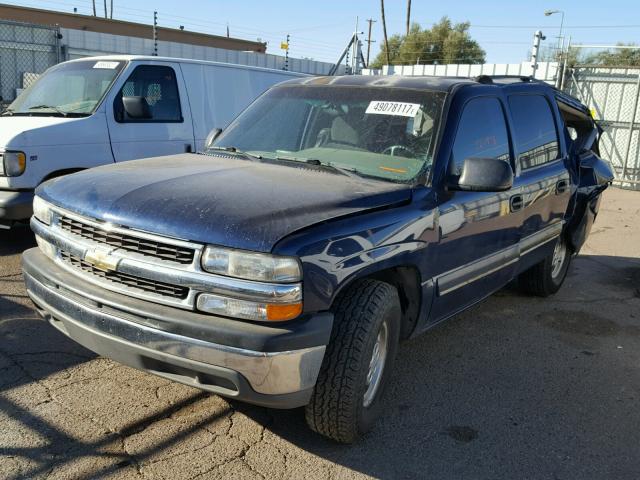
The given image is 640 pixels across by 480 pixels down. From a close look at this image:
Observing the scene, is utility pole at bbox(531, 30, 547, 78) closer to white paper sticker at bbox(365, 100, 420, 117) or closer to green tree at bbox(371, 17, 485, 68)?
white paper sticker at bbox(365, 100, 420, 117)

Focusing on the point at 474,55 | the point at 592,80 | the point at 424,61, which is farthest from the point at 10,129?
the point at 474,55

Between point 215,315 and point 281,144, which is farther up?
point 281,144

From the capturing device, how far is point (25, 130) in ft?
18.9

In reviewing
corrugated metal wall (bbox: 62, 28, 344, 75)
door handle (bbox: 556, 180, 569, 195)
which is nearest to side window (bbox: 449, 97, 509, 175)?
door handle (bbox: 556, 180, 569, 195)

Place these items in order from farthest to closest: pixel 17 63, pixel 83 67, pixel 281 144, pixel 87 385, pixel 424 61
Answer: pixel 424 61
pixel 17 63
pixel 83 67
pixel 281 144
pixel 87 385

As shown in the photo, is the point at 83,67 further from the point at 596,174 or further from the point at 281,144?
the point at 596,174

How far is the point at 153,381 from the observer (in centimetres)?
365

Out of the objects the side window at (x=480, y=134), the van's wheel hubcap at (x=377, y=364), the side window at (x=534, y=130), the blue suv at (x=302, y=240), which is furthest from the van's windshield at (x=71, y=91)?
the van's wheel hubcap at (x=377, y=364)

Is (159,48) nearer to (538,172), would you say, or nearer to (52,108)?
(52,108)

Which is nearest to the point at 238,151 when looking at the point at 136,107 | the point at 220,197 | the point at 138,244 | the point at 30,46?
the point at 220,197

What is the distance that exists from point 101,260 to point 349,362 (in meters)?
1.25

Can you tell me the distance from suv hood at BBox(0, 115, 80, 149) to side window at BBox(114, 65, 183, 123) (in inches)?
24.7

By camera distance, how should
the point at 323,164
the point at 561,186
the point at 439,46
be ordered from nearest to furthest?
the point at 323,164 < the point at 561,186 < the point at 439,46

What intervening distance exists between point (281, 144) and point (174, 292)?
1.62 metres
